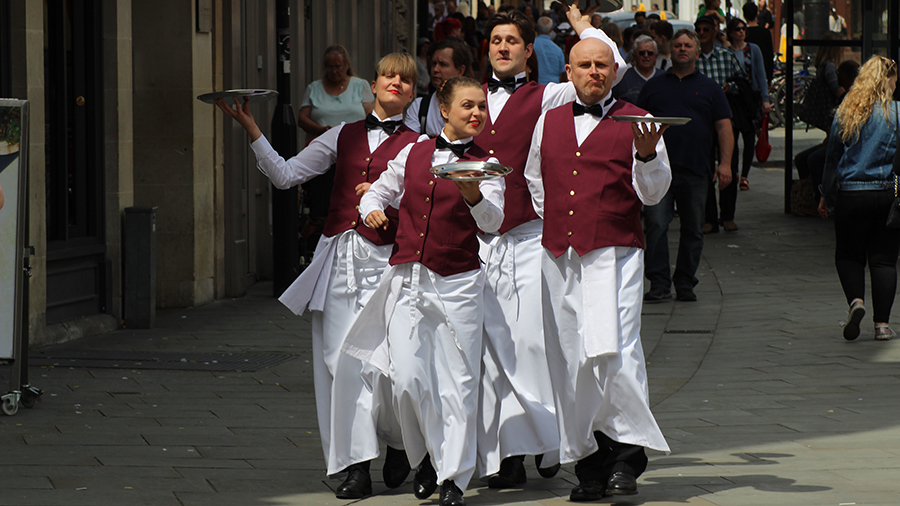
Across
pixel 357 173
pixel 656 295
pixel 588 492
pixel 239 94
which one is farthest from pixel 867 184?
pixel 239 94

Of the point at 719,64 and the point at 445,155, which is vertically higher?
the point at 719,64

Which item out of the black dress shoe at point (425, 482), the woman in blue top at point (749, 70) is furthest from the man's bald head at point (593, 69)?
the woman in blue top at point (749, 70)

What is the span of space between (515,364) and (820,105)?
1035 cm

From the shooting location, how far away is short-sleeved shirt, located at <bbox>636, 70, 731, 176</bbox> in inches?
431

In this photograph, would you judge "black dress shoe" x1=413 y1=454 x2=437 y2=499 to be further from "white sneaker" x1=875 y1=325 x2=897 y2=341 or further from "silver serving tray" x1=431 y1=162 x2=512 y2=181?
"white sneaker" x1=875 y1=325 x2=897 y2=341

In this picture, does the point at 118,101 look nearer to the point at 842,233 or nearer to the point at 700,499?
the point at 842,233

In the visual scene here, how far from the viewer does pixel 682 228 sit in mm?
11219

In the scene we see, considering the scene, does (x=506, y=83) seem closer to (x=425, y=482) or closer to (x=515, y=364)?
(x=515, y=364)

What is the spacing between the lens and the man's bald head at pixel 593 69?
5398 millimetres

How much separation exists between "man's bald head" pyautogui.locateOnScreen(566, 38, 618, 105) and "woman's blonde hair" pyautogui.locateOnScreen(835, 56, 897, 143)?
404 cm

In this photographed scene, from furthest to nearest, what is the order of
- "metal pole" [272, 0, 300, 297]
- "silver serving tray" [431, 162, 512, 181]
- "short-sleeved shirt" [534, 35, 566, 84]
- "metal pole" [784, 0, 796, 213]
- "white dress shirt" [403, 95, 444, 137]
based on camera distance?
"metal pole" [784, 0, 796, 213]
"short-sleeved shirt" [534, 35, 566, 84]
"metal pole" [272, 0, 300, 297]
"white dress shirt" [403, 95, 444, 137]
"silver serving tray" [431, 162, 512, 181]

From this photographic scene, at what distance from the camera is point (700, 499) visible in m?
5.28

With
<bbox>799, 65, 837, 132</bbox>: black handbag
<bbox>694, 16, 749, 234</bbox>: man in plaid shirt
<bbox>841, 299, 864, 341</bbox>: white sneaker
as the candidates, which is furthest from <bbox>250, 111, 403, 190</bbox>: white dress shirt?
<bbox>799, 65, 837, 132</bbox>: black handbag

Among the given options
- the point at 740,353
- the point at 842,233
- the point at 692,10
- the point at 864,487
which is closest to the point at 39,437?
the point at 864,487
